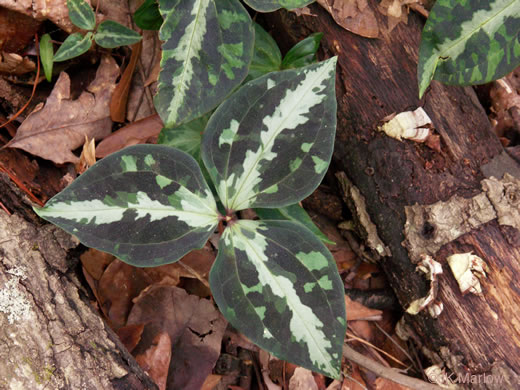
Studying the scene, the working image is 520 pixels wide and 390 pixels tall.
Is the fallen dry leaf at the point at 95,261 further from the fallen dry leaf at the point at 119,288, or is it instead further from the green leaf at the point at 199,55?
the green leaf at the point at 199,55

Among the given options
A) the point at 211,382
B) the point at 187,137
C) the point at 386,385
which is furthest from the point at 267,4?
the point at 386,385

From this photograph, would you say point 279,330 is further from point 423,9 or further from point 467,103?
point 423,9

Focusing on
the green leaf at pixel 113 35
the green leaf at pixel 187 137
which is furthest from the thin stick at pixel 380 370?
the green leaf at pixel 113 35

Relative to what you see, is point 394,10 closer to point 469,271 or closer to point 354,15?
point 354,15

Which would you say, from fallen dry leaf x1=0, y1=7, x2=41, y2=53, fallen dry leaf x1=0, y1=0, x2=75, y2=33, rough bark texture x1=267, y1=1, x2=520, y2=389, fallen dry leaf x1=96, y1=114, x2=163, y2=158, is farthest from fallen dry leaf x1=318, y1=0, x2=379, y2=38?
fallen dry leaf x1=0, y1=7, x2=41, y2=53

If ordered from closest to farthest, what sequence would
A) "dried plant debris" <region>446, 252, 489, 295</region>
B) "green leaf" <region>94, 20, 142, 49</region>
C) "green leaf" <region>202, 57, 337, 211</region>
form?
"green leaf" <region>202, 57, 337, 211</region>
"dried plant debris" <region>446, 252, 489, 295</region>
"green leaf" <region>94, 20, 142, 49</region>

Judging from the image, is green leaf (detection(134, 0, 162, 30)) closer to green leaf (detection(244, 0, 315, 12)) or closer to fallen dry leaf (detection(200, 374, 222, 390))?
green leaf (detection(244, 0, 315, 12))
